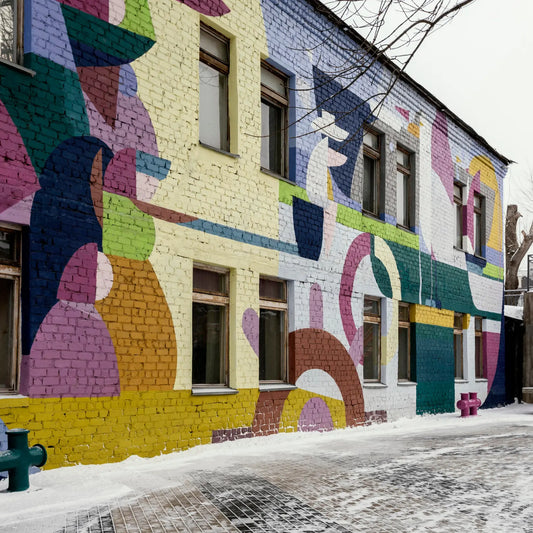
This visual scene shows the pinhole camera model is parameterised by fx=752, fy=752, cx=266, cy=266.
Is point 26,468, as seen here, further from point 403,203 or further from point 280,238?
point 403,203

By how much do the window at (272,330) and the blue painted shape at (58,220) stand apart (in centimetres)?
347

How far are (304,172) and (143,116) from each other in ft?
11.8

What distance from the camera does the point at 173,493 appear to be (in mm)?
6457

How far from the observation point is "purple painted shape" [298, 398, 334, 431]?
11.4 metres

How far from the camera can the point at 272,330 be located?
11219mm

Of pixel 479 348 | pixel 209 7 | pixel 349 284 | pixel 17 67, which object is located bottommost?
pixel 479 348

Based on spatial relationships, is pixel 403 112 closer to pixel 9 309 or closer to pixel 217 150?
pixel 217 150

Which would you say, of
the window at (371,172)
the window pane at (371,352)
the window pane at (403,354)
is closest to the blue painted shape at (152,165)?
the window at (371,172)

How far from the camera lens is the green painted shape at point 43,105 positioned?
737 centimetres

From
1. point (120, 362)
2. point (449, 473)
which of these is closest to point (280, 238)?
point (120, 362)

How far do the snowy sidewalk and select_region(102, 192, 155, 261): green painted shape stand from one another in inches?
91.3

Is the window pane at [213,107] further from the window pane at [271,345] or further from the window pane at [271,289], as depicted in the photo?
the window pane at [271,345]

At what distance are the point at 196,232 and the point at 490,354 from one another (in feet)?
41.0

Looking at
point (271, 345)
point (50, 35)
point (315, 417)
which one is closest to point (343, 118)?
point (271, 345)
